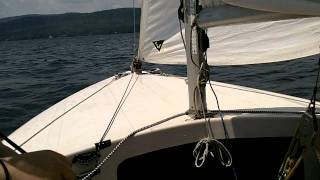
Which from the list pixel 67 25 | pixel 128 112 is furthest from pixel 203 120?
pixel 67 25

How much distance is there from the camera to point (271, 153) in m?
2.90

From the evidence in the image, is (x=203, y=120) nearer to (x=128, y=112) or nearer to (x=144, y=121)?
(x=144, y=121)

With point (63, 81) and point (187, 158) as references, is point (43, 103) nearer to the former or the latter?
point (63, 81)

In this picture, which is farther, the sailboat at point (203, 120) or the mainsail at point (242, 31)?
the sailboat at point (203, 120)

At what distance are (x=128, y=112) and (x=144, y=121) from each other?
388 millimetres

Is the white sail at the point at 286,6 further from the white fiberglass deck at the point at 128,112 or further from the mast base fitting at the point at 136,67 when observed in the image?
the mast base fitting at the point at 136,67

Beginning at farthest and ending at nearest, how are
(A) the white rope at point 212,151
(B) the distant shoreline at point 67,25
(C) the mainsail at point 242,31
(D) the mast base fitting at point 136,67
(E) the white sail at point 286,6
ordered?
(B) the distant shoreline at point 67,25
(D) the mast base fitting at point 136,67
(A) the white rope at point 212,151
(C) the mainsail at point 242,31
(E) the white sail at point 286,6

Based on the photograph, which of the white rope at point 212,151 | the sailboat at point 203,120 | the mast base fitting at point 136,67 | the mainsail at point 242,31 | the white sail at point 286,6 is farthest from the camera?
the mast base fitting at point 136,67

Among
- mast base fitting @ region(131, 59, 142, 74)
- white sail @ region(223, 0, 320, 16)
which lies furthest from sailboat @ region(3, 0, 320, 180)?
mast base fitting @ region(131, 59, 142, 74)

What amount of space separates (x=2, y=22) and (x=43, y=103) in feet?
577

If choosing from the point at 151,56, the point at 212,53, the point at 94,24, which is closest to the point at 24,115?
the point at 151,56

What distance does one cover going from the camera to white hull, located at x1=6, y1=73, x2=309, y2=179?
2.64 meters

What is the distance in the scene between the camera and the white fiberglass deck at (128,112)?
272cm

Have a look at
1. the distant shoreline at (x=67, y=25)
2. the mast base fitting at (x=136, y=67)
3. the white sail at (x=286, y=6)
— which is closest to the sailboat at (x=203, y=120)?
the white sail at (x=286, y=6)
